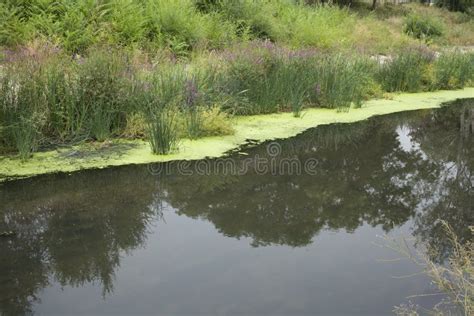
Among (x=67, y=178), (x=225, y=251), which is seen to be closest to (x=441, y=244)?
(x=225, y=251)

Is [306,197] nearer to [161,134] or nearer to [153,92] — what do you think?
[161,134]

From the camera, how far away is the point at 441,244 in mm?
4488

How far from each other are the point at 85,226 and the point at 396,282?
2.54m

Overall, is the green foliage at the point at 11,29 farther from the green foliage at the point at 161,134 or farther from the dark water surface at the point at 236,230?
the dark water surface at the point at 236,230

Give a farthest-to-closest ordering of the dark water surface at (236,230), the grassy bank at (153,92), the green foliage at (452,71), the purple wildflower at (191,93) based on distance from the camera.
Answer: the green foliage at (452,71) → the purple wildflower at (191,93) → the grassy bank at (153,92) → the dark water surface at (236,230)

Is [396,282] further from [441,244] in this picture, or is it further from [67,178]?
[67,178]

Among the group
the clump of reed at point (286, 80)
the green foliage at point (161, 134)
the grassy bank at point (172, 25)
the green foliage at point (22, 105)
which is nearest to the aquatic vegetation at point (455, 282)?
the green foliage at point (161, 134)

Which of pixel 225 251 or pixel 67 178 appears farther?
pixel 67 178

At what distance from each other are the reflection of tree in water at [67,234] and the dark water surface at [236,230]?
0.01m

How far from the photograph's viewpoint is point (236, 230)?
15.5 feet

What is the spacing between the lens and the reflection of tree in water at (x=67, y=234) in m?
3.72

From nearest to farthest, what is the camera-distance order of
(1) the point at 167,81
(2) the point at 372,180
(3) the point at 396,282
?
(3) the point at 396,282, (2) the point at 372,180, (1) the point at 167,81

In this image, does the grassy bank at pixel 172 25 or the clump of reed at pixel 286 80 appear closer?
the clump of reed at pixel 286 80

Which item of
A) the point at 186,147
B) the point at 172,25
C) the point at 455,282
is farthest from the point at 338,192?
the point at 172,25
